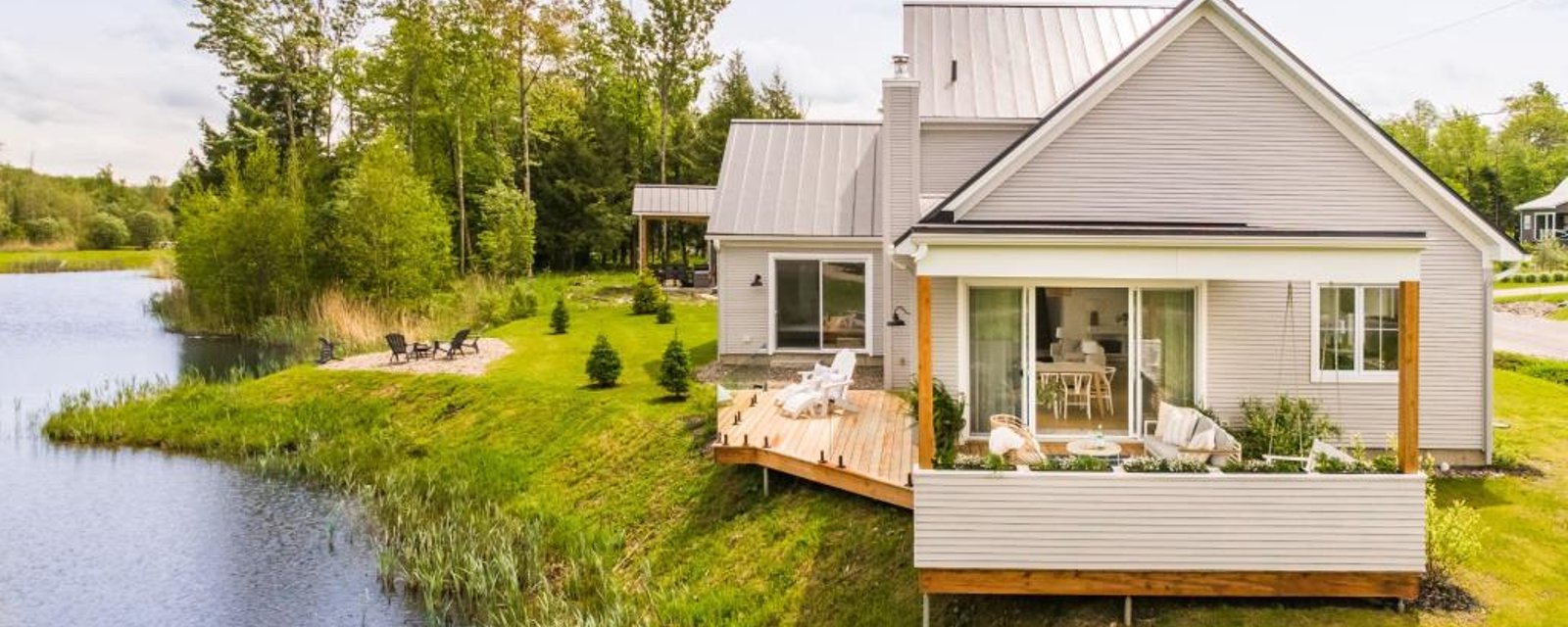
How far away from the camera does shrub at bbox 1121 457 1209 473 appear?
8234 millimetres

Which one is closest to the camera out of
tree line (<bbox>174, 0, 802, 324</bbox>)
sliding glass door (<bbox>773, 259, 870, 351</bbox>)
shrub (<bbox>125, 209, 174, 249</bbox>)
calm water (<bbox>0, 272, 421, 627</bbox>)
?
calm water (<bbox>0, 272, 421, 627</bbox>)

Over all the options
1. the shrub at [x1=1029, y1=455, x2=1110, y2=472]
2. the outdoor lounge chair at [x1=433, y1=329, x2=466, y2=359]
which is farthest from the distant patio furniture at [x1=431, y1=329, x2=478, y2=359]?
the shrub at [x1=1029, y1=455, x2=1110, y2=472]

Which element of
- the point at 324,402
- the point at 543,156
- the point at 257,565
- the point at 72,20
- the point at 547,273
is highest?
the point at 72,20

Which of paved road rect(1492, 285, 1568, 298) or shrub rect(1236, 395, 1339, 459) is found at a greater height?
paved road rect(1492, 285, 1568, 298)

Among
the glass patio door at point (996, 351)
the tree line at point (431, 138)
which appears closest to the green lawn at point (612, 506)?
the glass patio door at point (996, 351)

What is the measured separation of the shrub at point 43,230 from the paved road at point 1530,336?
92.2 meters

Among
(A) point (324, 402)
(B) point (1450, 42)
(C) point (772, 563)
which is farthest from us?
(B) point (1450, 42)

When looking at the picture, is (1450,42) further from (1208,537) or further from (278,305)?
(278,305)

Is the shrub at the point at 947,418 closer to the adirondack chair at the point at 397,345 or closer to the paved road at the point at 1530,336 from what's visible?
the paved road at the point at 1530,336

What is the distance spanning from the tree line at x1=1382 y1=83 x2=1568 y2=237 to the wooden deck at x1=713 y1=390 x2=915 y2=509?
171 ft

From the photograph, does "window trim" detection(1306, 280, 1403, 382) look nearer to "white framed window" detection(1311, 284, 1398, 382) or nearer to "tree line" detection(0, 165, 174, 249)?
"white framed window" detection(1311, 284, 1398, 382)

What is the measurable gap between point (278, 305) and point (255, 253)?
176 centimetres

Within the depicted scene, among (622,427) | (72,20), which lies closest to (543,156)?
(72,20)

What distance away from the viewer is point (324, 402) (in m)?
19.8
